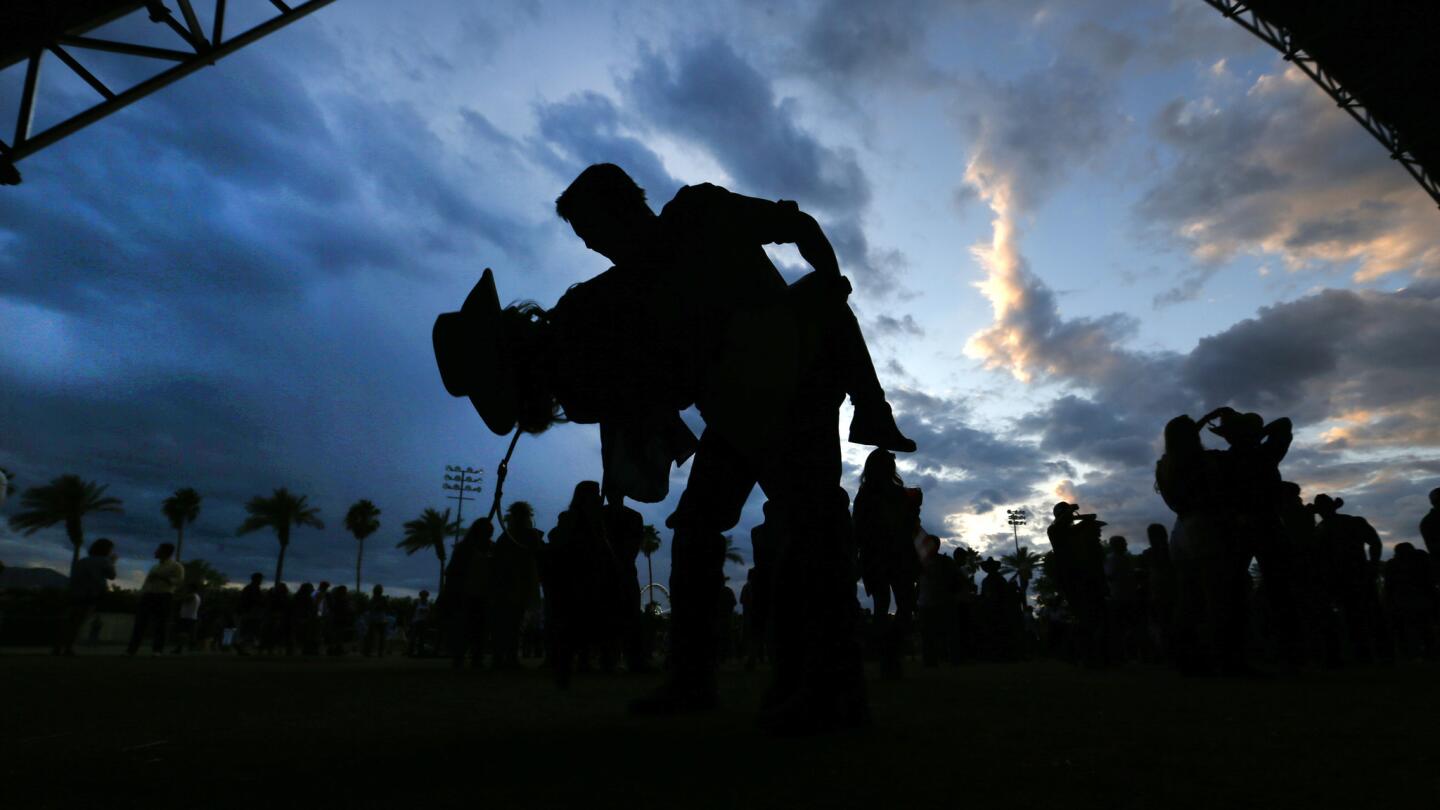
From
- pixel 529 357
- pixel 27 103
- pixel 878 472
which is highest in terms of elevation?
pixel 27 103

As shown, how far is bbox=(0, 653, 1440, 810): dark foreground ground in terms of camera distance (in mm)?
1368

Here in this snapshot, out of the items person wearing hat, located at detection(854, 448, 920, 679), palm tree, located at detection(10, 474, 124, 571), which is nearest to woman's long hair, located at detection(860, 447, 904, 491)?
person wearing hat, located at detection(854, 448, 920, 679)

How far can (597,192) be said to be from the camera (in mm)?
2629

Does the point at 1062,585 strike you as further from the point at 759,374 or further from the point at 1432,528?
the point at 759,374

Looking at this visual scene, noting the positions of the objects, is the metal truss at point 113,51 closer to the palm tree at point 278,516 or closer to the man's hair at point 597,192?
the man's hair at point 597,192

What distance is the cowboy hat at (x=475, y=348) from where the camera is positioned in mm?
2559

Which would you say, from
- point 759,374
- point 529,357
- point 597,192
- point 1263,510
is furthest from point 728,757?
point 1263,510

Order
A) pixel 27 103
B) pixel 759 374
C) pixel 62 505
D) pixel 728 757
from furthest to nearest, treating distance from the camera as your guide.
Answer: pixel 62 505 → pixel 27 103 → pixel 759 374 → pixel 728 757

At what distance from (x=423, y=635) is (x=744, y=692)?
667 inches

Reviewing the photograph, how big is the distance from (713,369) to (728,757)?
1085mm

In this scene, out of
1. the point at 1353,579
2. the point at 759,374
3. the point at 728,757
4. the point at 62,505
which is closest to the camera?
the point at 728,757

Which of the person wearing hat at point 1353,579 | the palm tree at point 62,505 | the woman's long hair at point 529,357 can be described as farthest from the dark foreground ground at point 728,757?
the palm tree at point 62,505

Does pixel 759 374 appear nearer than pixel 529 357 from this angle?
Yes

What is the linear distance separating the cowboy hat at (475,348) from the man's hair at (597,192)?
38 centimetres
